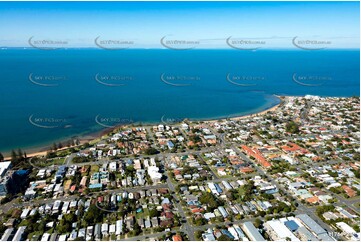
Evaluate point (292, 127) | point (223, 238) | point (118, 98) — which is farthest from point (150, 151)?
point (118, 98)

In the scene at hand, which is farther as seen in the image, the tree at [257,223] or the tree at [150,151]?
the tree at [150,151]

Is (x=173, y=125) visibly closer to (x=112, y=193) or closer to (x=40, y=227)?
(x=112, y=193)

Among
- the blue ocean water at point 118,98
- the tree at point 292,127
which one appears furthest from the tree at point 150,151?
the tree at point 292,127

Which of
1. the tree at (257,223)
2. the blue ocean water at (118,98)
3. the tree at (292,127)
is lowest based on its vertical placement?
the tree at (257,223)

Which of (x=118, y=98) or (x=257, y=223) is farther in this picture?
(x=118, y=98)

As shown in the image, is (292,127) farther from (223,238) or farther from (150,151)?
(223,238)

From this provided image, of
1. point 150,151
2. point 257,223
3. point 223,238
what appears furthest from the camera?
point 150,151

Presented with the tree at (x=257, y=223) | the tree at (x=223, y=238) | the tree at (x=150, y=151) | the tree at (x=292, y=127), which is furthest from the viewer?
the tree at (x=292, y=127)

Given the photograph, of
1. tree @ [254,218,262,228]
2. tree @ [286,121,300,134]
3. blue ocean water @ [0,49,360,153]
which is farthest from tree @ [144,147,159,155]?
tree @ [286,121,300,134]

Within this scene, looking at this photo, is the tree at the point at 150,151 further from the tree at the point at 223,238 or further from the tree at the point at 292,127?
the tree at the point at 292,127

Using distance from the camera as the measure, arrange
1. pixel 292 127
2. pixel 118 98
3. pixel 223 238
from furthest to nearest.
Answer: pixel 118 98
pixel 292 127
pixel 223 238

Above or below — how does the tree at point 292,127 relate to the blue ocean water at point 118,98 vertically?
below

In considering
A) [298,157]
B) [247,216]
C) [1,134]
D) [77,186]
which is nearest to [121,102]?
[1,134]
